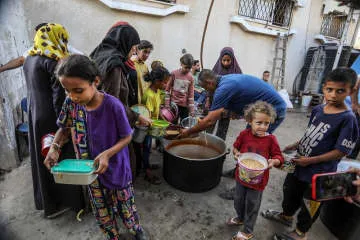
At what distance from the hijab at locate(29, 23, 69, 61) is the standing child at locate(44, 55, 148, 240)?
56 cm

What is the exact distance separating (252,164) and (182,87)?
206cm

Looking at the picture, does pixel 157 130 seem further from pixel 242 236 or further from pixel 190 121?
pixel 242 236

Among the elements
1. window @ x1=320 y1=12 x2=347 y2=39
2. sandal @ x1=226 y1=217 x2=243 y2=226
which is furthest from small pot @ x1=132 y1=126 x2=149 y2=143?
window @ x1=320 y1=12 x2=347 y2=39

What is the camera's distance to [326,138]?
5.66 ft

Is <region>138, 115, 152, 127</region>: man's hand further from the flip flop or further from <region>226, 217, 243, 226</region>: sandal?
the flip flop

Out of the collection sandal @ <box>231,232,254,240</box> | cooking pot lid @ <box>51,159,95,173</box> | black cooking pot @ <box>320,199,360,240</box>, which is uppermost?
cooking pot lid @ <box>51,159,95,173</box>

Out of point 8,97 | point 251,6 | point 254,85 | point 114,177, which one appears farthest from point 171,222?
point 251,6

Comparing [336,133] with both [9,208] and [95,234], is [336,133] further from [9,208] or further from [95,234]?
[9,208]

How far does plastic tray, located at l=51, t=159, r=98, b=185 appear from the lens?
125 cm

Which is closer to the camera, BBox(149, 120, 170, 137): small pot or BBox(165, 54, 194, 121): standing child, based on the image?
BBox(149, 120, 170, 137): small pot

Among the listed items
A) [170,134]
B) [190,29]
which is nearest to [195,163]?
[170,134]

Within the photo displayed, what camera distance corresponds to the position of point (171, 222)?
225 cm

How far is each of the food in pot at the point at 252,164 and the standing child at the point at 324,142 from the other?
303 millimetres

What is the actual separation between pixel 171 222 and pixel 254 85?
1699 mm
